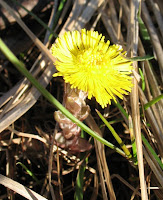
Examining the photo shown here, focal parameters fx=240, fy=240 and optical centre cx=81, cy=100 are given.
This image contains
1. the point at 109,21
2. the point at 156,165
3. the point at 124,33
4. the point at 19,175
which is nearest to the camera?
the point at 156,165

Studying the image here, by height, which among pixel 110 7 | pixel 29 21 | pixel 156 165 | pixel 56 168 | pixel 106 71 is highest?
pixel 29 21

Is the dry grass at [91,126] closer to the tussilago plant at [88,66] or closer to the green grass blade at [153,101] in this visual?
the green grass blade at [153,101]

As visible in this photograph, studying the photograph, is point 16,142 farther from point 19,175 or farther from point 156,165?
point 156,165

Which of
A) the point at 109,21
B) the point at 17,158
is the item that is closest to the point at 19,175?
the point at 17,158

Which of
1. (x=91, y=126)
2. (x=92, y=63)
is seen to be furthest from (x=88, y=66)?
(x=91, y=126)

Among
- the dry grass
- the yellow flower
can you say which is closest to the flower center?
the yellow flower

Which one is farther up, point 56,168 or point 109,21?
point 109,21

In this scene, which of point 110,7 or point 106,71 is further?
point 110,7
